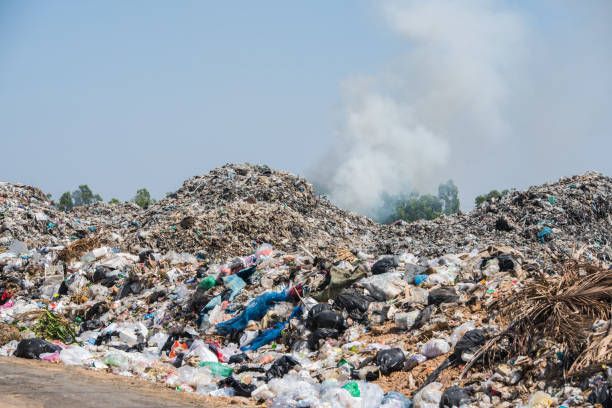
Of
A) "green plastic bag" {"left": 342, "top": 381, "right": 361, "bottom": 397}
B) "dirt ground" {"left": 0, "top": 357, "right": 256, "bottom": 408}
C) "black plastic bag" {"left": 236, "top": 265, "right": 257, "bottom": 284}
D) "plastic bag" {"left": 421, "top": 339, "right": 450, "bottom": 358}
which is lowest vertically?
Answer: "dirt ground" {"left": 0, "top": 357, "right": 256, "bottom": 408}

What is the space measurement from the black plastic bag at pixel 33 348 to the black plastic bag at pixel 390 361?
3.68 meters

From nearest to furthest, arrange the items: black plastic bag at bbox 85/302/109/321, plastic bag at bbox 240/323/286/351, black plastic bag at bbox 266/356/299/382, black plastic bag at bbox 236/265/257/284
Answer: black plastic bag at bbox 266/356/299/382
plastic bag at bbox 240/323/286/351
black plastic bag at bbox 236/265/257/284
black plastic bag at bbox 85/302/109/321

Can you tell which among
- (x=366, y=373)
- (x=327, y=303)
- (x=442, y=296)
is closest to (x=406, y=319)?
(x=442, y=296)

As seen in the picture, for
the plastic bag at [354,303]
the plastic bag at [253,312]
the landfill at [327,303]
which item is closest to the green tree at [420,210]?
the landfill at [327,303]

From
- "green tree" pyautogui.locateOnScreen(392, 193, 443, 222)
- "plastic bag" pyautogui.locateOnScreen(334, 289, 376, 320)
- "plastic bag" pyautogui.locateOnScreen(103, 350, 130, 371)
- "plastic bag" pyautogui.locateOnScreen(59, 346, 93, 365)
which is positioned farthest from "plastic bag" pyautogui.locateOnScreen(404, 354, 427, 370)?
"green tree" pyautogui.locateOnScreen(392, 193, 443, 222)

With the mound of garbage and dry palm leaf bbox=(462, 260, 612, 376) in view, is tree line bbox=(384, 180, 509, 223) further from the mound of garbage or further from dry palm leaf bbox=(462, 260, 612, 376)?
dry palm leaf bbox=(462, 260, 612, 376)

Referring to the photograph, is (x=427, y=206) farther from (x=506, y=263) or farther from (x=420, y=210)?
(x=506, y=263)

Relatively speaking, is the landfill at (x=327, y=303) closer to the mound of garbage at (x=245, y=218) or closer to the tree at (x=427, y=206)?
the mound of garbage at (x=245, y=218)

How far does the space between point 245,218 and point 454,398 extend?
29.5 ft

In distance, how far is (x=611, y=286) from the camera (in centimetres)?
552

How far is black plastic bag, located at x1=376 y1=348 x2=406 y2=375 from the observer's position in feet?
20.5

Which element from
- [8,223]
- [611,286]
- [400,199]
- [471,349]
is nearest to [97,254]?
[8,223]

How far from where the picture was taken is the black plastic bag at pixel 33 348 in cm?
726

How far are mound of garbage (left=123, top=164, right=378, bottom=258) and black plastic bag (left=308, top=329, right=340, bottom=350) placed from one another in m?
3.87
